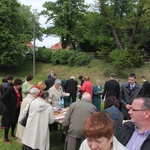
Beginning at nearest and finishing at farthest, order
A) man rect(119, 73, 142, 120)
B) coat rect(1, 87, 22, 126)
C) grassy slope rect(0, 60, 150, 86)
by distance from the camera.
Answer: coat rect(1, 87, 22, 126), man rect(119, 73, 142, 120), grassy slope rect(0, 60, 150, 86)

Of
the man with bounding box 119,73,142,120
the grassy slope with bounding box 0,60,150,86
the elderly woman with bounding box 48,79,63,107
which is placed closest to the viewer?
the man with bounding box 119,73,142,120

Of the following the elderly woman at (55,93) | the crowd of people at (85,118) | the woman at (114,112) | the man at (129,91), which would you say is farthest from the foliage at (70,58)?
the woman at (114,112)

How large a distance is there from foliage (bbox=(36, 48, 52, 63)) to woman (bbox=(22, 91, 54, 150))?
30769 millimetres

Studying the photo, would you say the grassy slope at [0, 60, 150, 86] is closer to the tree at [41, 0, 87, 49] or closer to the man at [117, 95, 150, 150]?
the tree at [41, 0, 87, 49]

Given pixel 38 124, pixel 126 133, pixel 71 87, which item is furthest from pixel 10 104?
pixel 71 87

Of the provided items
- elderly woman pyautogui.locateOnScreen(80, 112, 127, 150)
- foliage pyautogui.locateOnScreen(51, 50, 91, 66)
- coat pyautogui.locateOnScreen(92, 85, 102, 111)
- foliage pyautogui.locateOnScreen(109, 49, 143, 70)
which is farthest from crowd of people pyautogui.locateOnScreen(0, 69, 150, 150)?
foliage pyautogui.locateOnScreen(51, 50, 91, 66)

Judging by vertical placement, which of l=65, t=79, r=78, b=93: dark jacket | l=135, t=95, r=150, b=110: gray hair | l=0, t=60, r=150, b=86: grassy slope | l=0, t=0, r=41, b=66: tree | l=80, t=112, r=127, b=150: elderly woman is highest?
l=0, t=0, r=41, b=66: tree

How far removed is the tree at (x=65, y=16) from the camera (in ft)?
127

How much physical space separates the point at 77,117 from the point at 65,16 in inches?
1376

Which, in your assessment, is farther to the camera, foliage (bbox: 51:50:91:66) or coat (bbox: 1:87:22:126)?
foliage (bbox: 51:50:91:66)

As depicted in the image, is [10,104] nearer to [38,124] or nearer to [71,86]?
[38,124]

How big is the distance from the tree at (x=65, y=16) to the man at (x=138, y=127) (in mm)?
35466

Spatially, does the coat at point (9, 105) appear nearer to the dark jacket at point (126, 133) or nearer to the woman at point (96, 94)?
the dark jacket at point (126, 133)

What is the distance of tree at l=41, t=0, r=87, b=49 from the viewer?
38562mm
